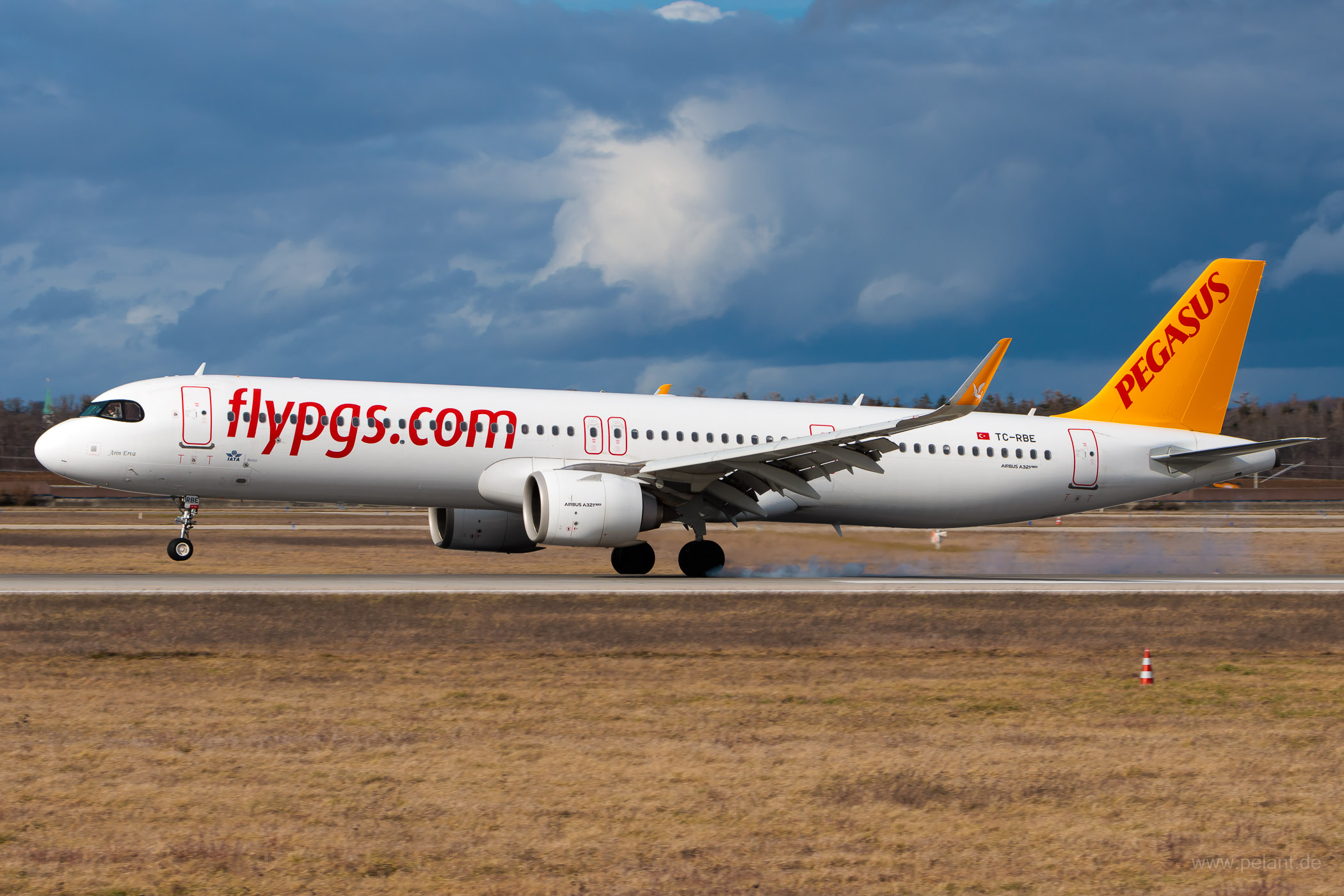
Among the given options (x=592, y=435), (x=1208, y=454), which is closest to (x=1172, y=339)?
(x=1208, y=454)

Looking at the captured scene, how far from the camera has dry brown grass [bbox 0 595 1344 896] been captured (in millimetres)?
8125

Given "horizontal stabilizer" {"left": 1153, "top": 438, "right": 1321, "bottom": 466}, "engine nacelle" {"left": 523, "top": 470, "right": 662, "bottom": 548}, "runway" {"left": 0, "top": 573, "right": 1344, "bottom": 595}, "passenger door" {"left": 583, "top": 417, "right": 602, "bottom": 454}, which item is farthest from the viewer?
"horizontal stabilizer" {"left": 1153, "top": 438, "right": 1321, "bottom": 466}

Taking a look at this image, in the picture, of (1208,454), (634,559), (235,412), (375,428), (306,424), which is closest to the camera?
(235,412)

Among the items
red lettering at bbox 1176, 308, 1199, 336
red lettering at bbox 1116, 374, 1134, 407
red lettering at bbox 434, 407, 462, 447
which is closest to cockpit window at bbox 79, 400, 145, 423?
red lettering at bbox 434, 407, 462, 447

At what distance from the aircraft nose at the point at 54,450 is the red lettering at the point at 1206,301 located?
26.3 metres

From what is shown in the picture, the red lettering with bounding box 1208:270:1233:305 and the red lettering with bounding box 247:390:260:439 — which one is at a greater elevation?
the red lettering with bounding box 1208:270:1233:305

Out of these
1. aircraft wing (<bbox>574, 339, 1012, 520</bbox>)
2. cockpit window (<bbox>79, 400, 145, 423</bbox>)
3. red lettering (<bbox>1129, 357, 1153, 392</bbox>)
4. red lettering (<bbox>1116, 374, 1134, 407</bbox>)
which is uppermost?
red lettering (<bbox>1129, 357, 1153, 392</bbox>)

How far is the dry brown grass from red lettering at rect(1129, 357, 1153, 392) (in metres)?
12.2

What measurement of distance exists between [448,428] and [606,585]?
189 inches

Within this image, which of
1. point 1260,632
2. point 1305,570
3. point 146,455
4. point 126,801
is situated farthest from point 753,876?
point 1305,570

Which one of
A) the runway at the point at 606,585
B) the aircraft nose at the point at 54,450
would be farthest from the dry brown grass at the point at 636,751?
the aircraft nose at the point at 54,450

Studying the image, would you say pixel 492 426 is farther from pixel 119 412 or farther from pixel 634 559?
pixel 119 412

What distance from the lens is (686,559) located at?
26703mm

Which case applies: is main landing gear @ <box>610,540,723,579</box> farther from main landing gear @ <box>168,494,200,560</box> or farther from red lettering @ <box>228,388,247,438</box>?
main landing gear @ <box>168,494,200,560</box>
